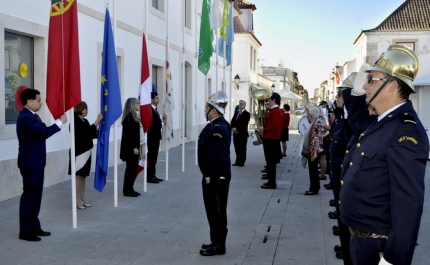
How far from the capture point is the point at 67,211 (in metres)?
8.34

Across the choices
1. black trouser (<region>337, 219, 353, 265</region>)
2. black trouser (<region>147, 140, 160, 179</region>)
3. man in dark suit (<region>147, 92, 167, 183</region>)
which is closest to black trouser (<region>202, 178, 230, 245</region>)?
black trouser (<region>337, 219, 353, 265</region>)

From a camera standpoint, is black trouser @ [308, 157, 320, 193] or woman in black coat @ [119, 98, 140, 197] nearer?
woman in black coat @ [119, 98, 140, 197]

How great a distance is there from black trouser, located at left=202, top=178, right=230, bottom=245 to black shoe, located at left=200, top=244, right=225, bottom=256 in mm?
48

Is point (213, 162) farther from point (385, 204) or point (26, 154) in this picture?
point (385, 204)

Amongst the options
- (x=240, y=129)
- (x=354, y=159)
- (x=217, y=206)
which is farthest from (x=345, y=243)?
(x=240, y=129)

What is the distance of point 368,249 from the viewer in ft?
9.95

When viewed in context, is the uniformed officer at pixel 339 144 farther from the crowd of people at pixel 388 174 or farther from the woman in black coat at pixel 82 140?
the woman in black coat at pixel 82 140

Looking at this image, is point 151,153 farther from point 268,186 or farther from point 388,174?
point 388,174

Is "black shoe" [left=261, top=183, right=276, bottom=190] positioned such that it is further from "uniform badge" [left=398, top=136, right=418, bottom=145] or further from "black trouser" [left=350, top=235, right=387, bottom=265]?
"uniform badge" [left=398, top=136, right=418, bottom=145]

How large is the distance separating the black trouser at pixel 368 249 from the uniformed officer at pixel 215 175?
2893mm

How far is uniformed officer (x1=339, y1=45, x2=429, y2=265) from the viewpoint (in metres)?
2.77

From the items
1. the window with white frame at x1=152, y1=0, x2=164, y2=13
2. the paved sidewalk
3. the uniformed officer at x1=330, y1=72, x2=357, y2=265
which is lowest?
the paved sidewalk

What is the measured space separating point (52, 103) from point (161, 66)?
11705 mm

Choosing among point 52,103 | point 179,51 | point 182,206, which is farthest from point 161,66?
point 52,103
